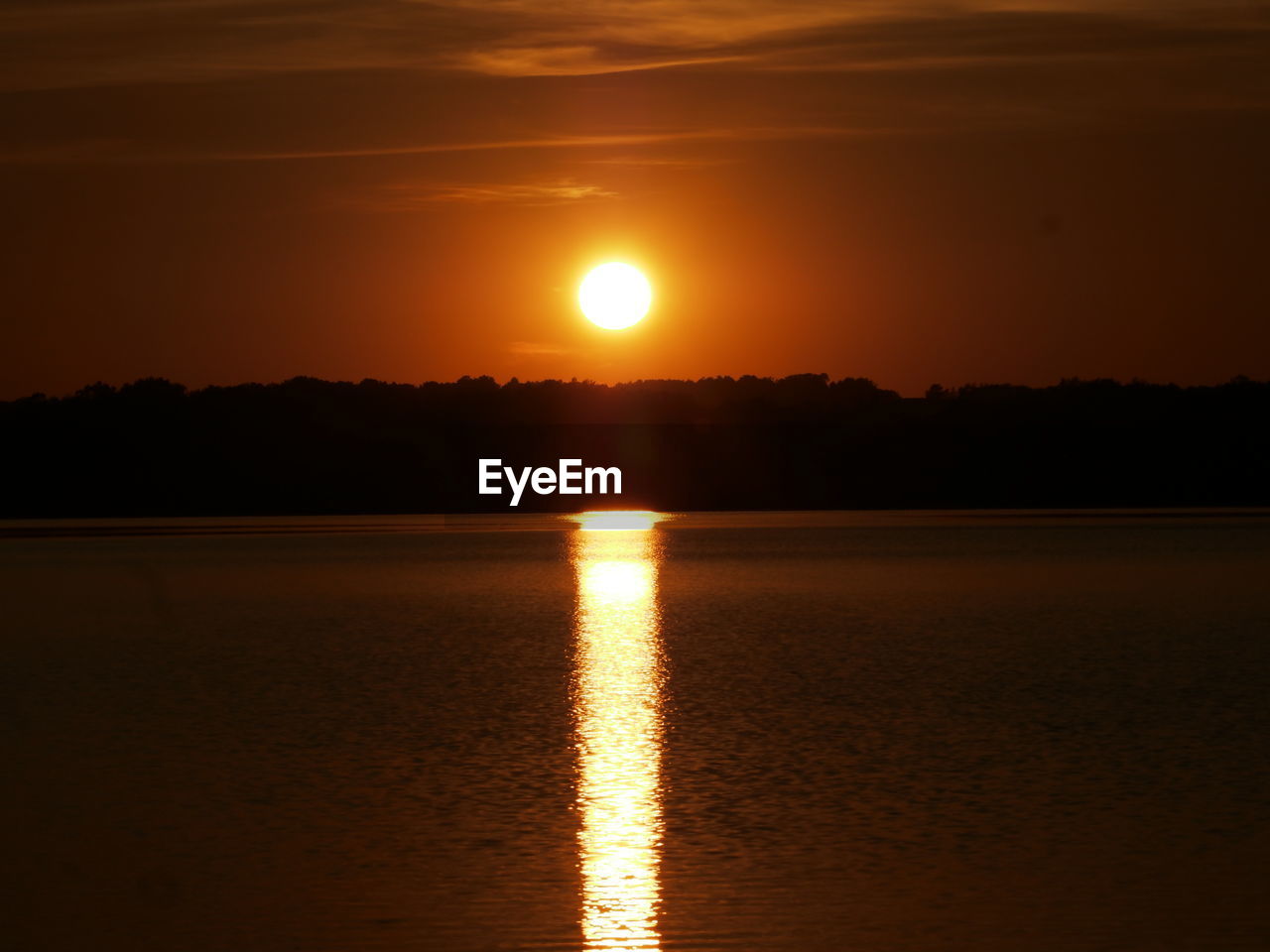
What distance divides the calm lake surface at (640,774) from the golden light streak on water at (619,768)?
5 centimetres

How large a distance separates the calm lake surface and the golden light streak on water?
0.16ft

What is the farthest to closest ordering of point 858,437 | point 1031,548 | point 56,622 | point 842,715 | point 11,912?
point 858,437
point 1031,548
point 56,622
point 842,715
point 11,912

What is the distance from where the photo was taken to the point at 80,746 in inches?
593

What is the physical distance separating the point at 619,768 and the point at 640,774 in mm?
392

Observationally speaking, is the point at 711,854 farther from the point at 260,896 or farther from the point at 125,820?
the point at 125,820

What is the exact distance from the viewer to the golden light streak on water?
9188 millimetres

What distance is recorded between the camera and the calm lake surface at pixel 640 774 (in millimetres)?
9094

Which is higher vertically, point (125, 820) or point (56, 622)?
point (56, 622)

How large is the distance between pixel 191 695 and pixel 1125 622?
14.9 meters

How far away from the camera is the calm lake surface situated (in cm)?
909

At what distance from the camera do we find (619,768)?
1395cm

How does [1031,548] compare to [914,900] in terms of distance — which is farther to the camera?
[1031,548]

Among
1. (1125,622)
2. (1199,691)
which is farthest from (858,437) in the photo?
(1199,691)

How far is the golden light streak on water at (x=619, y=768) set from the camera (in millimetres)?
9188
